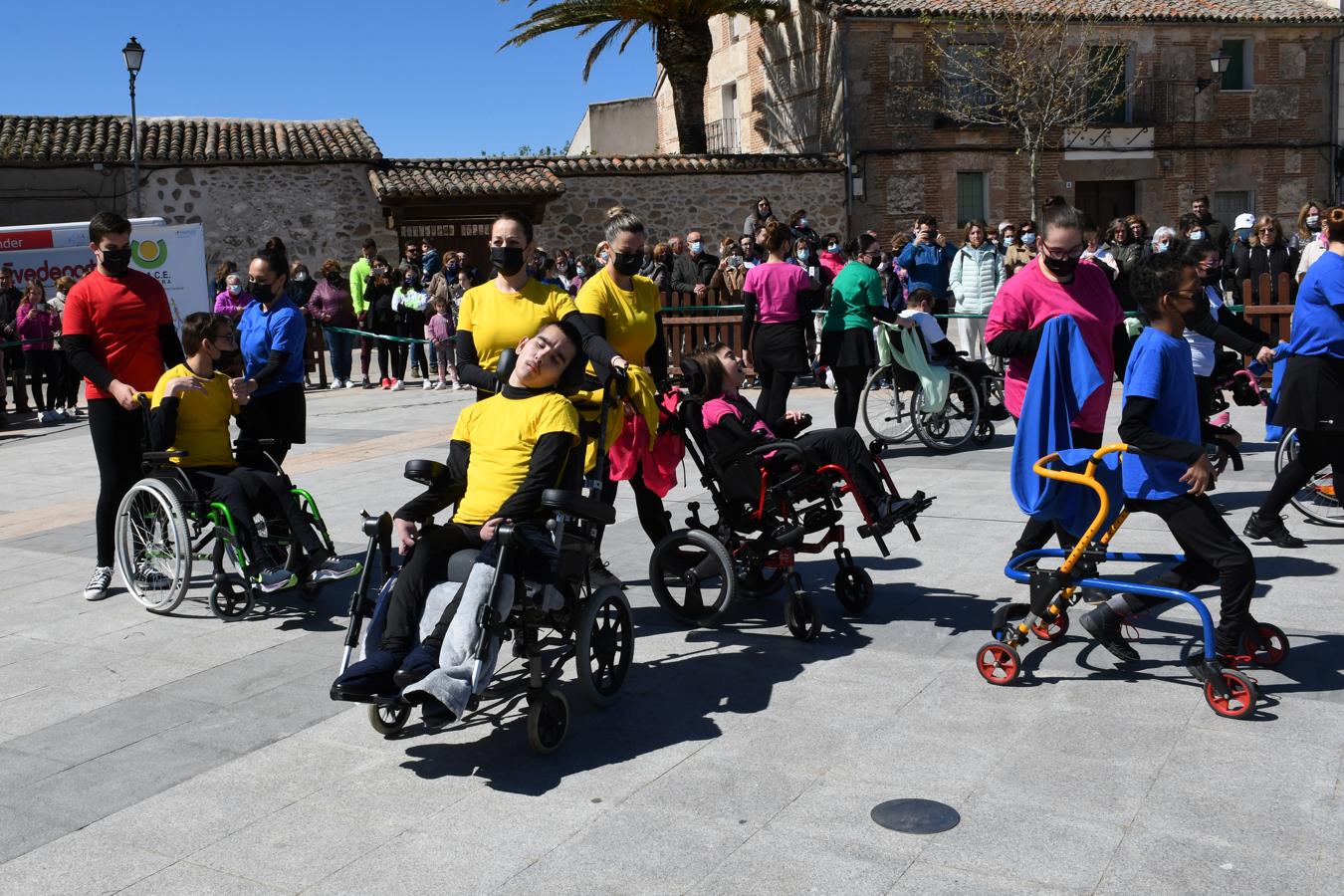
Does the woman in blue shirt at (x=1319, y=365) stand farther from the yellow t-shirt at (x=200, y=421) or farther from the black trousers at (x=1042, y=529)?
the yellow t-shirt at (x=200, y=421)

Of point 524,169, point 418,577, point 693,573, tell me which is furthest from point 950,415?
point 524,169

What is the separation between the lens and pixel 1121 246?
46.8ft


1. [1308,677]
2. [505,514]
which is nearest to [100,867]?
[505,514]

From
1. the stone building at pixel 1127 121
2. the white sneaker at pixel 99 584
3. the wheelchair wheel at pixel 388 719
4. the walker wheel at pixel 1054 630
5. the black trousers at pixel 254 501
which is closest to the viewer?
the wheelchair wheel at pixel 388 719

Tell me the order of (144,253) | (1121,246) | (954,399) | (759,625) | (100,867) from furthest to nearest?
1. (144,253)
2. (1121,246)
3. (954,399)
4. (759,625)
5. (100,867)

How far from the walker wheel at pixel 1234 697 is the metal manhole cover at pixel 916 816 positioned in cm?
121

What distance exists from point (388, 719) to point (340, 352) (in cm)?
1512

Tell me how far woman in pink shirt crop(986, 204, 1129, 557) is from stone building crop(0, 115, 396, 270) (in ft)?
71.9

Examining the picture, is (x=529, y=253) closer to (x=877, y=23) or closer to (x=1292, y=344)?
(x=1292, y=344)

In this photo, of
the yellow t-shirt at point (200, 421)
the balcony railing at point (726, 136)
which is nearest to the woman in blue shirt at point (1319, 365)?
the yellow t-shirt at point (200, 421)

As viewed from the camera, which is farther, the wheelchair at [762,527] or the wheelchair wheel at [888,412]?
the wheelchair wheel at [888,412]

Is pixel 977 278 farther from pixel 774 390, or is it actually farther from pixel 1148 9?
pixel 1148 9

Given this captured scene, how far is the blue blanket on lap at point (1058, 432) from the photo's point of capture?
496cm

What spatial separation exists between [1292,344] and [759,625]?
2.94 metres
